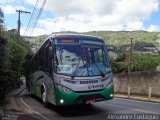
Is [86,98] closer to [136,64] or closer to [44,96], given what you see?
[44,96]

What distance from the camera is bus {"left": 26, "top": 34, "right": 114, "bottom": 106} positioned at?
47.7ft

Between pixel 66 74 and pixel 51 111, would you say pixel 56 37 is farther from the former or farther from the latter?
pixel 51 111

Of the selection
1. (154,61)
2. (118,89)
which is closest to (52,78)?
(118,89)

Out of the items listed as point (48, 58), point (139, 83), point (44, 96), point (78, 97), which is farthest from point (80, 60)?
point (139, 83)

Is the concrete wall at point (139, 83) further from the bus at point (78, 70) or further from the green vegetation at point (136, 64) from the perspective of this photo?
the green vegetation at point (136, 64)

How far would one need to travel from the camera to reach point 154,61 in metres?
69.4

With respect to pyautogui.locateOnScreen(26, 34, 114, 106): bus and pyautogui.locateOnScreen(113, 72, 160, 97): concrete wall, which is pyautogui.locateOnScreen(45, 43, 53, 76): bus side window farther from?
pyautogui.locateOnScreen(113, 72, 160, 97): concrete wall

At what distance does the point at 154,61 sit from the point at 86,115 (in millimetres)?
56486

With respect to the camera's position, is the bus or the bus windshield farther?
the bus windshield

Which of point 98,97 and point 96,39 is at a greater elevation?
point 96,39

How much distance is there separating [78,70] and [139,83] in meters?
17.6

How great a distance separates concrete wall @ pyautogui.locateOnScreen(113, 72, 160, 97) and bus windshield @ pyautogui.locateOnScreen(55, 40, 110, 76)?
1208 centimetres

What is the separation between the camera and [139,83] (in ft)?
103

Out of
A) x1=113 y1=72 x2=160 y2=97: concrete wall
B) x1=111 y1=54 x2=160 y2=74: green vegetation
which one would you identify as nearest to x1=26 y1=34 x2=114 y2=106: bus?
x1=113 y1=72 x2=160 y2=97: concrete wall
